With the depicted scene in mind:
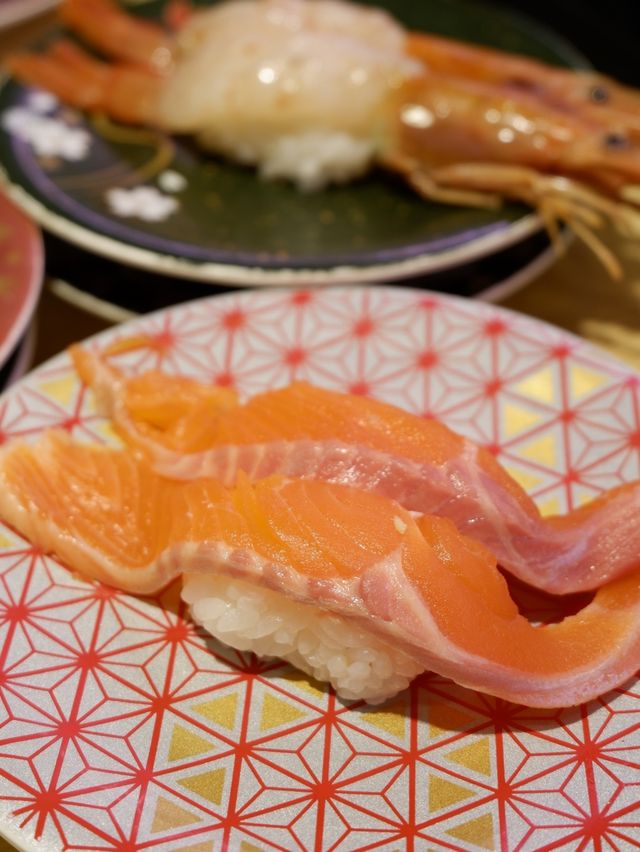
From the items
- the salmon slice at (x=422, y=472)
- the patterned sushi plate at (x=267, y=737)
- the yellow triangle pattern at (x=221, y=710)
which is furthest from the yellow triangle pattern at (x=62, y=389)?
the yellow triangle pattern at (x=221, y=710)

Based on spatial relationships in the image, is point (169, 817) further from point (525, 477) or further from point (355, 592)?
point (525, 477)

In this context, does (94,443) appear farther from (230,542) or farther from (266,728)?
(266,728)

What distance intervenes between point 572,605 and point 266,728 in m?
0.56

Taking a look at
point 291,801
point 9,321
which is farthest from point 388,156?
point 291,801

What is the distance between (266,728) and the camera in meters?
1.55

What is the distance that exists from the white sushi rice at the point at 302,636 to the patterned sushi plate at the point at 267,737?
0.15ft

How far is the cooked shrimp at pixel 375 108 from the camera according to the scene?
2.75m

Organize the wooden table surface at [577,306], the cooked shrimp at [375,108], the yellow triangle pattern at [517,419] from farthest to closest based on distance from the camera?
the cooked shrimp at [375,108]
the wooden table surface at [577,306]
the yellow triangle pattern at [517,419]

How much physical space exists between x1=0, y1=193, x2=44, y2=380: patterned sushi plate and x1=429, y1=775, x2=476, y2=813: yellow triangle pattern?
1.21 metres

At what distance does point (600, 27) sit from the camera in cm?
398

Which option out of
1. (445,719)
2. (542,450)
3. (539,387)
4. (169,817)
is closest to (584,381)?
(539,387)

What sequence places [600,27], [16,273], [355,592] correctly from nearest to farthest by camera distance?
[355,592] < [16,273] < [600,27]

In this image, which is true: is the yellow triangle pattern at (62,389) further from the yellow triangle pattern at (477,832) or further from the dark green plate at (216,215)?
the yellow triangle pattern at (477,832)

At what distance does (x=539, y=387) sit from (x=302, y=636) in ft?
2.58
